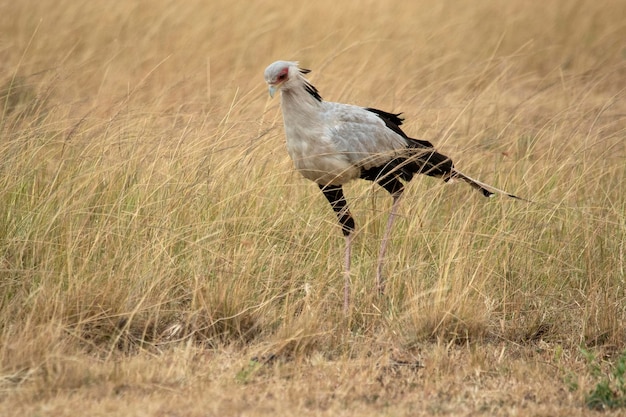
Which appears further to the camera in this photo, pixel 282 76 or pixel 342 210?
pixel 342 210

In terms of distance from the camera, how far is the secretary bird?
491cm

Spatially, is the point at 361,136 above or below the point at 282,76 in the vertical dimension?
below

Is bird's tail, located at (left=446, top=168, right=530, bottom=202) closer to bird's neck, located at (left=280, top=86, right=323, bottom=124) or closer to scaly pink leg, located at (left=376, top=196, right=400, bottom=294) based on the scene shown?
scaly pink leg, located at (left=376, top=196, right=400, bottom=294)

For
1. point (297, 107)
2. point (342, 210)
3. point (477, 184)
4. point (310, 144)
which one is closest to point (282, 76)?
point (297, 107)

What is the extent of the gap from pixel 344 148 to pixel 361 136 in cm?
15

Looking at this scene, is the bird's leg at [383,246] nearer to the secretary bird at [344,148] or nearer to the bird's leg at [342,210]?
the secretary bird at [344,148]

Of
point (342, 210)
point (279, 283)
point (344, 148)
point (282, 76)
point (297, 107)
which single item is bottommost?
point (279, 283)

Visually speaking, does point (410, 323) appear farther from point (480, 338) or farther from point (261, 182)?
point (261, 182)

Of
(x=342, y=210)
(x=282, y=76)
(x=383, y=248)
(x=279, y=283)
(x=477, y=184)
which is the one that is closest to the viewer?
(x=279, y=283)

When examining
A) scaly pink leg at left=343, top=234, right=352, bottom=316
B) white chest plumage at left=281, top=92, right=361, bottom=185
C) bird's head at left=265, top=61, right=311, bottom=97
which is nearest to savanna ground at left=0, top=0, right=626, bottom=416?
scaly pink leg at left=343, top=234, right=352, bottom=316

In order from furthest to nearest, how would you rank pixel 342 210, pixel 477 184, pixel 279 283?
pixel 477 184 → pixel 342 210 → pixel 279 283

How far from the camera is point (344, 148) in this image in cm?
498

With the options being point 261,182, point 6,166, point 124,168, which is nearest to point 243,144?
point 261,182

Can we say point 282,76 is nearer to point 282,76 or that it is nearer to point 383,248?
point 282,76
